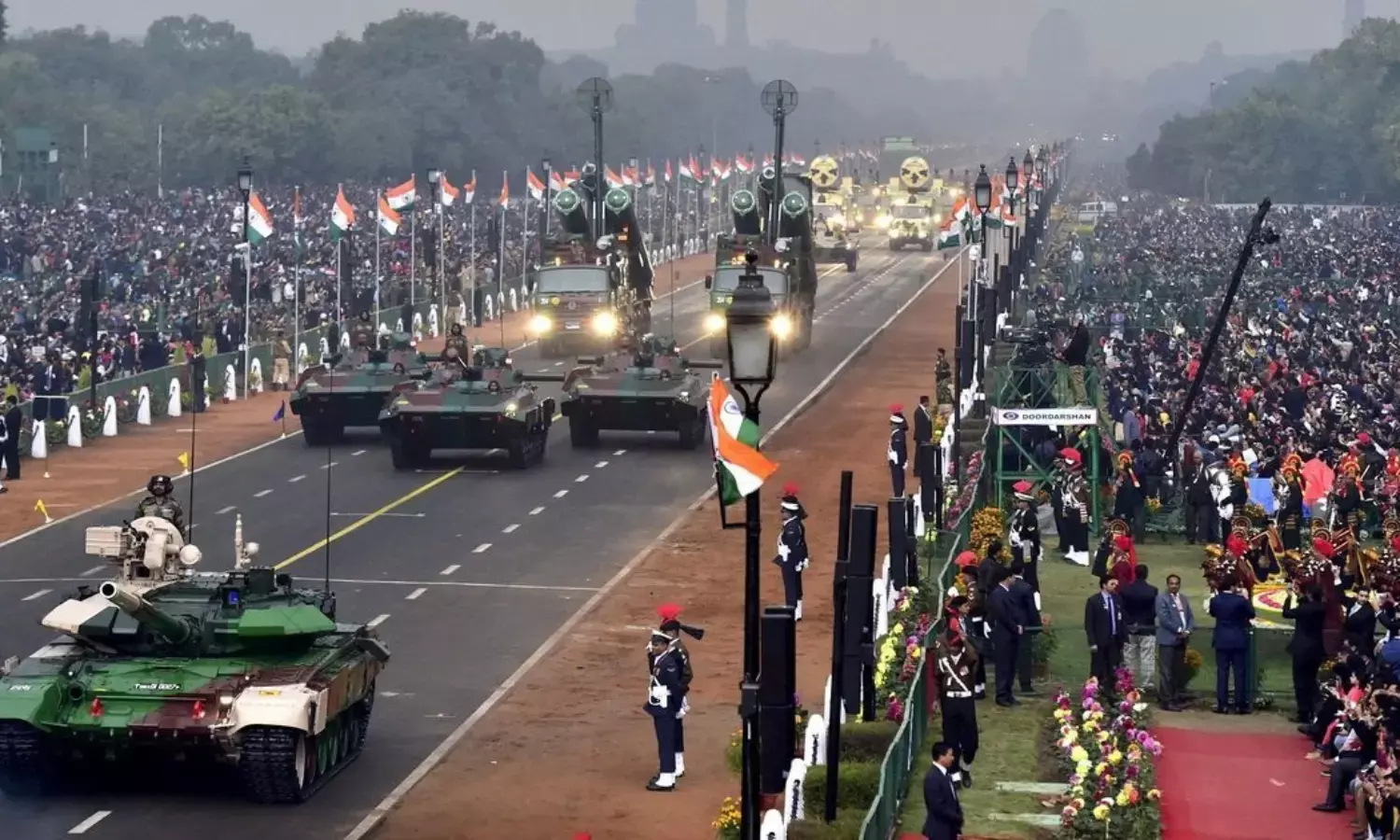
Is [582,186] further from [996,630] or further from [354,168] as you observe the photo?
[354,168]

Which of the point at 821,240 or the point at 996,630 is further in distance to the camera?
the point at 821,240

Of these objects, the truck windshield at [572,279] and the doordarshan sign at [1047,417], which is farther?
the truck windshield at [572,279]

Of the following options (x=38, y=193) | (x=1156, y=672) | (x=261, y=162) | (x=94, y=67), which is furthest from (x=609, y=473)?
(x=94, y=67)

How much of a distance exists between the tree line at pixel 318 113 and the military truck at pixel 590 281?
59.3 metres

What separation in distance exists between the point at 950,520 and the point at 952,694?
502 inches

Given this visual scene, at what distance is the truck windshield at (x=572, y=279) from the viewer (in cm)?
6494

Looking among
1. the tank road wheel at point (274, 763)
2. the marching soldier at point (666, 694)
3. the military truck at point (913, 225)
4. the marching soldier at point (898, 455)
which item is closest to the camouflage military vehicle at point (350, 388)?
the marching soldier at point (898, 455)

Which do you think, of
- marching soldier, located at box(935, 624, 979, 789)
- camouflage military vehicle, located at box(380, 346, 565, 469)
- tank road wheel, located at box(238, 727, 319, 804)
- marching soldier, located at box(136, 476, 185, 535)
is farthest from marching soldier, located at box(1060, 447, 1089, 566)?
tank road wheel, located at box(238, 727, 319, 804)

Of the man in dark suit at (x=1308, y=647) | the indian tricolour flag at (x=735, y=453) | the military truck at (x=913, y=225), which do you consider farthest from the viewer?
the military truck at (x=913, y=225)

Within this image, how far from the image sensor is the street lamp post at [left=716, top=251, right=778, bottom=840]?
17203 millimetres

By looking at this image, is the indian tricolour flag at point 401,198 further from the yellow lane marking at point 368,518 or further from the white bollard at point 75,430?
the yellow lane marking at point 368,518

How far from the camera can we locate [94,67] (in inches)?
7146

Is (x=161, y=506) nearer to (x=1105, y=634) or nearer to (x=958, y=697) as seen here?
(x=958, y=697)

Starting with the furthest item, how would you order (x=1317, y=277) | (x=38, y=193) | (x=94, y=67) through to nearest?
(x=94, y=67) → (x=38, y=193) → (x=1317, y=277)
